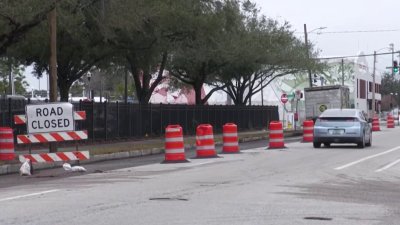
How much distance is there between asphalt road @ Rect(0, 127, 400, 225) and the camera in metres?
9.34

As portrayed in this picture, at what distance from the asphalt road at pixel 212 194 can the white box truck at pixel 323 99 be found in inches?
984

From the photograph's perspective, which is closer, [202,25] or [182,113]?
[202,25]

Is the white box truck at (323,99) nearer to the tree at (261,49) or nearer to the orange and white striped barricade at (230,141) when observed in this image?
the tree at (261,49)

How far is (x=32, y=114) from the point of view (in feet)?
56.9

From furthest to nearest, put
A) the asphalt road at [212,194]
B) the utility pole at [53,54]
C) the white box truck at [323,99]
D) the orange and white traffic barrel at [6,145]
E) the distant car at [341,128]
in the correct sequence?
the white box truck at [323,99] → the distant car at [341,128] → the utility pole at [53,54] → the orange and white traffic barrel at [6,145] → the asphalt road at [212,194]

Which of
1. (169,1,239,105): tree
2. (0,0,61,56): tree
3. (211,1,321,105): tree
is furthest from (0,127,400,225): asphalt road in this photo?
(211,1,321,105): tree

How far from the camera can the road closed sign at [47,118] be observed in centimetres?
1730

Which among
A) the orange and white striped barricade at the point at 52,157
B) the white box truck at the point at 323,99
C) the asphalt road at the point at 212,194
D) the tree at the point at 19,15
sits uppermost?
the tree at the point at 19,15

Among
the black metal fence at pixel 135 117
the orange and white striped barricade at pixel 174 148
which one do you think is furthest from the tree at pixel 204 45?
the orange and white striped barricade at pixel 174 148

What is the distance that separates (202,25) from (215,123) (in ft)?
44.5

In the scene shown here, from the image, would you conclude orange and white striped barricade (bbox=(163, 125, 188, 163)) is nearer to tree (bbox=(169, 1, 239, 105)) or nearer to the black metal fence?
the black metal fence

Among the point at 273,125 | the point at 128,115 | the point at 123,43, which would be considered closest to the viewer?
the point at 273,125

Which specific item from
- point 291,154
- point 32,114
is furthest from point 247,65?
point 32,114

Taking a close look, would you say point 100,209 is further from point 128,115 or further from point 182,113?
point 182,113
